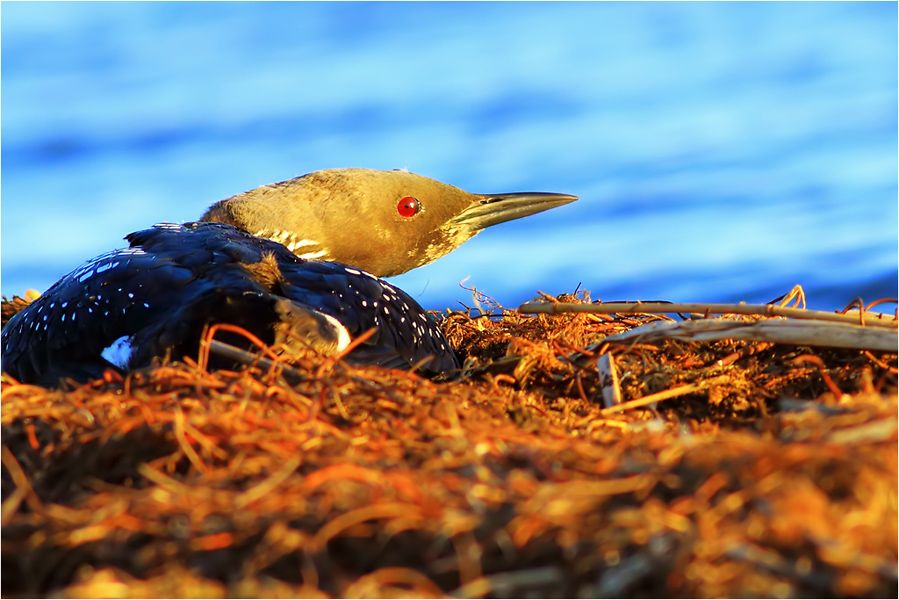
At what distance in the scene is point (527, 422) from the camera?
84.4 inches

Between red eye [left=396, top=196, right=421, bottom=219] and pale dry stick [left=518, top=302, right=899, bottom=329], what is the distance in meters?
1.35

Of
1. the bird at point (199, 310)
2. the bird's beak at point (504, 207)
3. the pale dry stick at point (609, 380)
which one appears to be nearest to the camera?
the pale dry stick at point (609, 380)

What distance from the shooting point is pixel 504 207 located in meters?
4.49

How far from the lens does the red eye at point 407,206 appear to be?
169 inches

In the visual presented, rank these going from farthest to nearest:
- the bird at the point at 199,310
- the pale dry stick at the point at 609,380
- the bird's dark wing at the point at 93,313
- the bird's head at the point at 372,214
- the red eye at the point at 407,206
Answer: the red eye at the point at 407,206
the bird's head at the point at 372,214
the bird's dark wing at the point at 93,313
the bird at the point at 199,310
the pale dry stick at the point at 609,380

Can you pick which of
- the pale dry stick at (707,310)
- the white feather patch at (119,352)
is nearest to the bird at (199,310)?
the white feather patch at (119,352)

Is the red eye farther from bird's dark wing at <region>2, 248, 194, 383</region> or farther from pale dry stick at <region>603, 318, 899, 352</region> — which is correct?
pale dry stick at <region>603, 318, 899, 352</region>

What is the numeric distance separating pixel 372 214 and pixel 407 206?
15cm

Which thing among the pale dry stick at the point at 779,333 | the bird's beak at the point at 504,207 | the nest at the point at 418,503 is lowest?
the nest at the point at 418,503

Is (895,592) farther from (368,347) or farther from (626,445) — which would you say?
(368,347)

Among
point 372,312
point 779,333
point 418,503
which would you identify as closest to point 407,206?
point 372,312

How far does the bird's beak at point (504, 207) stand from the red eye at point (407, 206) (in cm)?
19

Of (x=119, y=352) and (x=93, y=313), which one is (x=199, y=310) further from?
(x=93, y=313)

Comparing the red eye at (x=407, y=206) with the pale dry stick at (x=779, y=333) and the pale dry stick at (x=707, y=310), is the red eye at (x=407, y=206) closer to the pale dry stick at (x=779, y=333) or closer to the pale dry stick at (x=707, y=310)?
the pale dry stick at (x=707, y=310)
